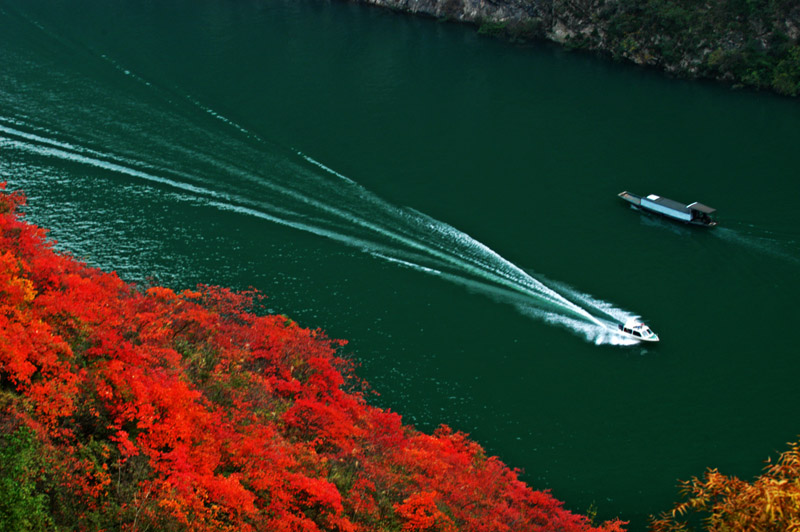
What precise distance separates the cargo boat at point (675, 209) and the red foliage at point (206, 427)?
82.8 ft

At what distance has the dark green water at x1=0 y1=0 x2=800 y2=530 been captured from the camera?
39.3 m

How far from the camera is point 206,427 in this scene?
27.6 meters

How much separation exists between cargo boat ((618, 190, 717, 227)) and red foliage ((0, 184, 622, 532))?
25234mm

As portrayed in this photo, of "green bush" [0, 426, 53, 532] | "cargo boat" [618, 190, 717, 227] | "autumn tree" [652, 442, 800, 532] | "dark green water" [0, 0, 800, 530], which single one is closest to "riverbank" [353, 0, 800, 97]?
"dark green water" [0, 0, 800, 530]

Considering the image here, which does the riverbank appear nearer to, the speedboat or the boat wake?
the boat wake

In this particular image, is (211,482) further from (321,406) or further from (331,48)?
(331,48)

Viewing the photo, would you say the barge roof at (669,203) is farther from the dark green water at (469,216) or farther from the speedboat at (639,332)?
the speedboat at (639,332)

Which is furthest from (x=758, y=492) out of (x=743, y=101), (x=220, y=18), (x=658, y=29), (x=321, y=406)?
(x=220, y=18)

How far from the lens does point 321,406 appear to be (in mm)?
→ 32969

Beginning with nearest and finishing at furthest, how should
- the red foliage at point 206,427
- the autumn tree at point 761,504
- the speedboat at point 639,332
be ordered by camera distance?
the red foliage at point 206,427 → the autumn tree at point 761,504 → the speedboat at point 639,332

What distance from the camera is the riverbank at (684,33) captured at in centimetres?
7331

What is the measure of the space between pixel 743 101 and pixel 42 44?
62.5 metres

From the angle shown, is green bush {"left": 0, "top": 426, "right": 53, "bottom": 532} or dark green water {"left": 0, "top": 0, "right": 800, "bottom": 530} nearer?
green bush {"left": 0, "top": 426, "right": 53, "bottom": 532}

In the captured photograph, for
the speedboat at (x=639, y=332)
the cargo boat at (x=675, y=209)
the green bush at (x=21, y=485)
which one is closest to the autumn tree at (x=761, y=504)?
the speedboat at (x=639, y=332)
